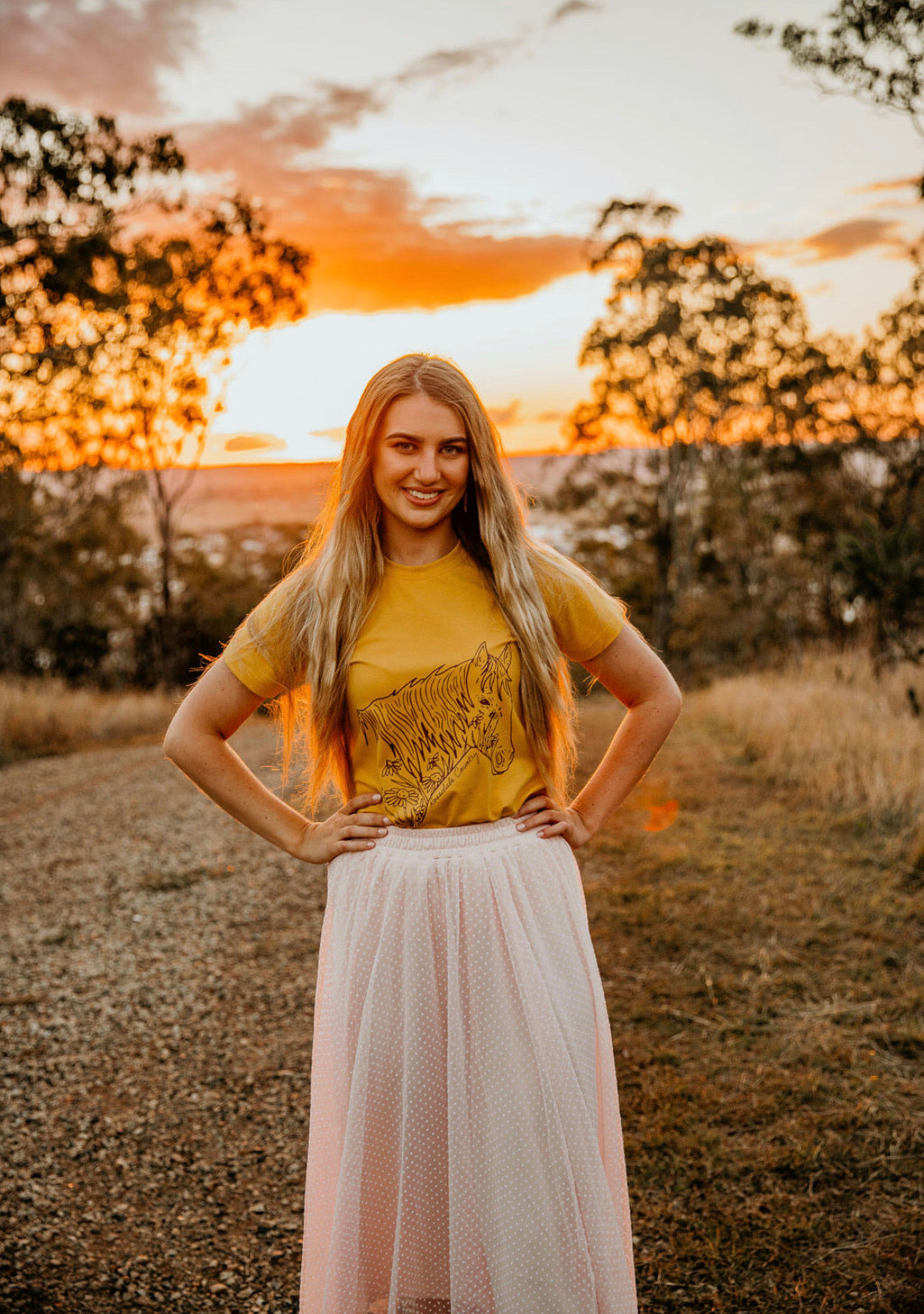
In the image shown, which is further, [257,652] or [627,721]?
[627,721]

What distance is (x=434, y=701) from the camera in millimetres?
1980

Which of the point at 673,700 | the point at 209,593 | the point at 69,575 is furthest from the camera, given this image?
the point at 209,593

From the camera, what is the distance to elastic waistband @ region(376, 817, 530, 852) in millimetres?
1984

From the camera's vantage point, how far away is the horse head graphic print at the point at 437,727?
198 centimetres

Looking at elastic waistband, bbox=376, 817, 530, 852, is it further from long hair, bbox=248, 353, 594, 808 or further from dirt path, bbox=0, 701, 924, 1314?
dirt path, bbox=0, 701, 924, 1314

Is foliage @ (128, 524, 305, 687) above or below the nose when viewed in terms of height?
below

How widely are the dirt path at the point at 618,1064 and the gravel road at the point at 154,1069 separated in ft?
0.04

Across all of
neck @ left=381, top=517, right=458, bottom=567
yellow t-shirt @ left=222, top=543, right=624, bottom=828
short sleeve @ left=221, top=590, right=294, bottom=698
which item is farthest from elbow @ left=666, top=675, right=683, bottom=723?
short sleeve @ left=221, top=590, right=294, bottom=698

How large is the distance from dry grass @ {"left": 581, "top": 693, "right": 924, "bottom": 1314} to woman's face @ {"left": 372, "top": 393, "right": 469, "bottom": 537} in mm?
2229

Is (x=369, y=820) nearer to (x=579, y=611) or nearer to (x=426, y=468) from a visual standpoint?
(x=579, y=611)

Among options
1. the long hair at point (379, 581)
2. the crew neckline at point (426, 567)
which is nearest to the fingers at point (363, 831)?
the long hair at point (379, 581)

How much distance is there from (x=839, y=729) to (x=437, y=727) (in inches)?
302

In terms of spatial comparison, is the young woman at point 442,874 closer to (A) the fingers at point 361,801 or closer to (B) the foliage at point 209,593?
(A) the fingers at point 361,801

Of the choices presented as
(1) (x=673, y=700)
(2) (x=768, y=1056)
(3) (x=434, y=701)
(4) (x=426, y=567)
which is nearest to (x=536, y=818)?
(3) (x=434, y=701)
